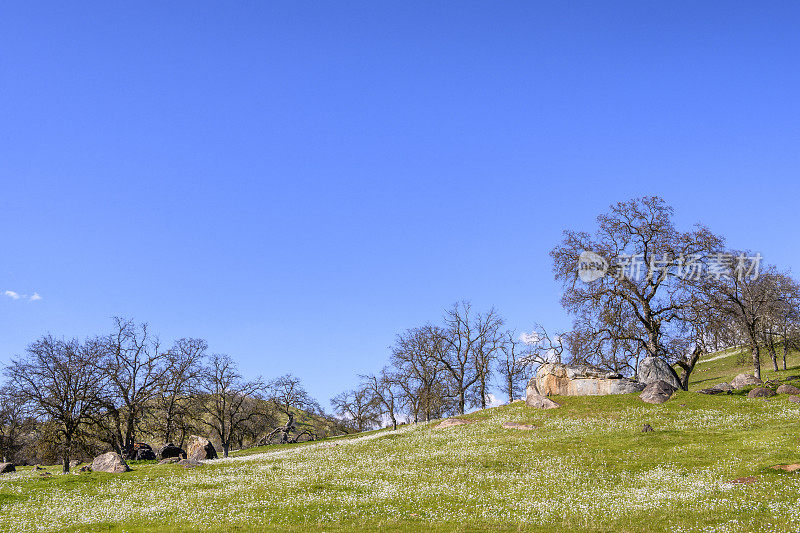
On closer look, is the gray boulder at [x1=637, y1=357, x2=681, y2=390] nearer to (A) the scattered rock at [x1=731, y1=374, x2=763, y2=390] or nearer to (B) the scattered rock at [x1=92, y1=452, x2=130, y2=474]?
(A) the scattered rock at [x1=731, y1=374, x2=763, y2=390]

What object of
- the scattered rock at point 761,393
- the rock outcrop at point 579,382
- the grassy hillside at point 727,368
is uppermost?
the rock outcrop at point 579,382

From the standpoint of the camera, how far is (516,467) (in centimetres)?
2967

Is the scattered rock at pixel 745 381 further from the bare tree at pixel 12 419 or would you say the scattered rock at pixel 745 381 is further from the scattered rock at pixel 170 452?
the bare tree at pixel 12 419

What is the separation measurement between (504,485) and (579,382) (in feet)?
92.9

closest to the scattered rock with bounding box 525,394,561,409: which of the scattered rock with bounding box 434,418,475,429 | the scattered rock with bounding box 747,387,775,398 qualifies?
the scattered rock with bounding box 434,418,475,429

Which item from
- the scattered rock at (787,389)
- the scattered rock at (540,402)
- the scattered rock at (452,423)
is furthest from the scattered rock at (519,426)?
the scattered rock at (787,389)

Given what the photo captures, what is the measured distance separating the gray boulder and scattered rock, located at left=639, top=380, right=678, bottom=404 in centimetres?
156

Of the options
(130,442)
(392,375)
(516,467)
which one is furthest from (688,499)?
(392,375)

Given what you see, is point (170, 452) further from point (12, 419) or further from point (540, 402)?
point (540, 402)

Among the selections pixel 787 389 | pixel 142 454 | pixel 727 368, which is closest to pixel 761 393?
pixel 787 389

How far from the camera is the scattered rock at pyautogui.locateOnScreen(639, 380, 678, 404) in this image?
44375 millimetres

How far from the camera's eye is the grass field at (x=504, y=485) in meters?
19.2

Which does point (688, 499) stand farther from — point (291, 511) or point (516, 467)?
point (291, 511)

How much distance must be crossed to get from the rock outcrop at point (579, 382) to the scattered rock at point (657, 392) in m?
2.68
